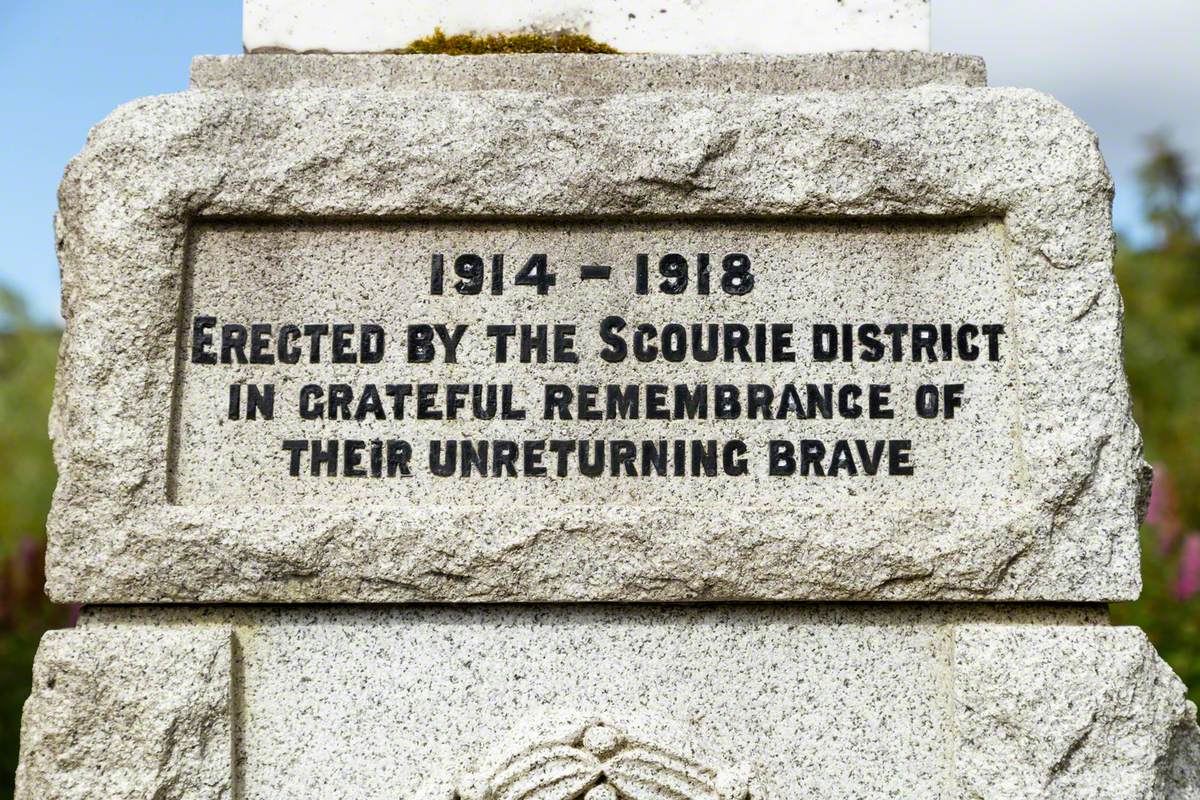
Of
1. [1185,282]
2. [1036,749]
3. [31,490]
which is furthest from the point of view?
[1185,282]

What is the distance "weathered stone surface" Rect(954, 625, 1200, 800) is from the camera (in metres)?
2.61

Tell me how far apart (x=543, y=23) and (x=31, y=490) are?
999 cm

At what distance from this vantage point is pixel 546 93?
286cm

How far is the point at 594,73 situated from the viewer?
291 centimetres

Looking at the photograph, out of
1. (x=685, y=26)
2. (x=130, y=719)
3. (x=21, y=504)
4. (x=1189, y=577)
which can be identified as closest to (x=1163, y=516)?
(x=1189, y=577)

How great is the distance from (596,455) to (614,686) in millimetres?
534

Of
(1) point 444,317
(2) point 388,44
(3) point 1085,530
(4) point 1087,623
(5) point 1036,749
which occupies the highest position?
(2) point 388,44

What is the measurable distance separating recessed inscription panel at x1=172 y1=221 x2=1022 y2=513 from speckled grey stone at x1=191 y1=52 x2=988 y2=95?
36cm

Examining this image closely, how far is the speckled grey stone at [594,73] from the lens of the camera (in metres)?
2.91

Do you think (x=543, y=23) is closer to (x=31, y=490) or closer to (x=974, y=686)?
(x=974, y=686)

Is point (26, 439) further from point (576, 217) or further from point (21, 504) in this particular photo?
point (576, 217)

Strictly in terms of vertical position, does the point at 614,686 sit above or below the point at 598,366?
below

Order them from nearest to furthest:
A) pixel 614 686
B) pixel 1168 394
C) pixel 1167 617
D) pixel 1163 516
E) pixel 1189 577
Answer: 1. pixel 614 686
2. pixel 1167 617
3. pixel 1189 577
4. pixel 1163 516
5. pixel 1168 394

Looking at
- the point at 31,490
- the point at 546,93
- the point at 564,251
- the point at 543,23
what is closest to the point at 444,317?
the point at 564,251
